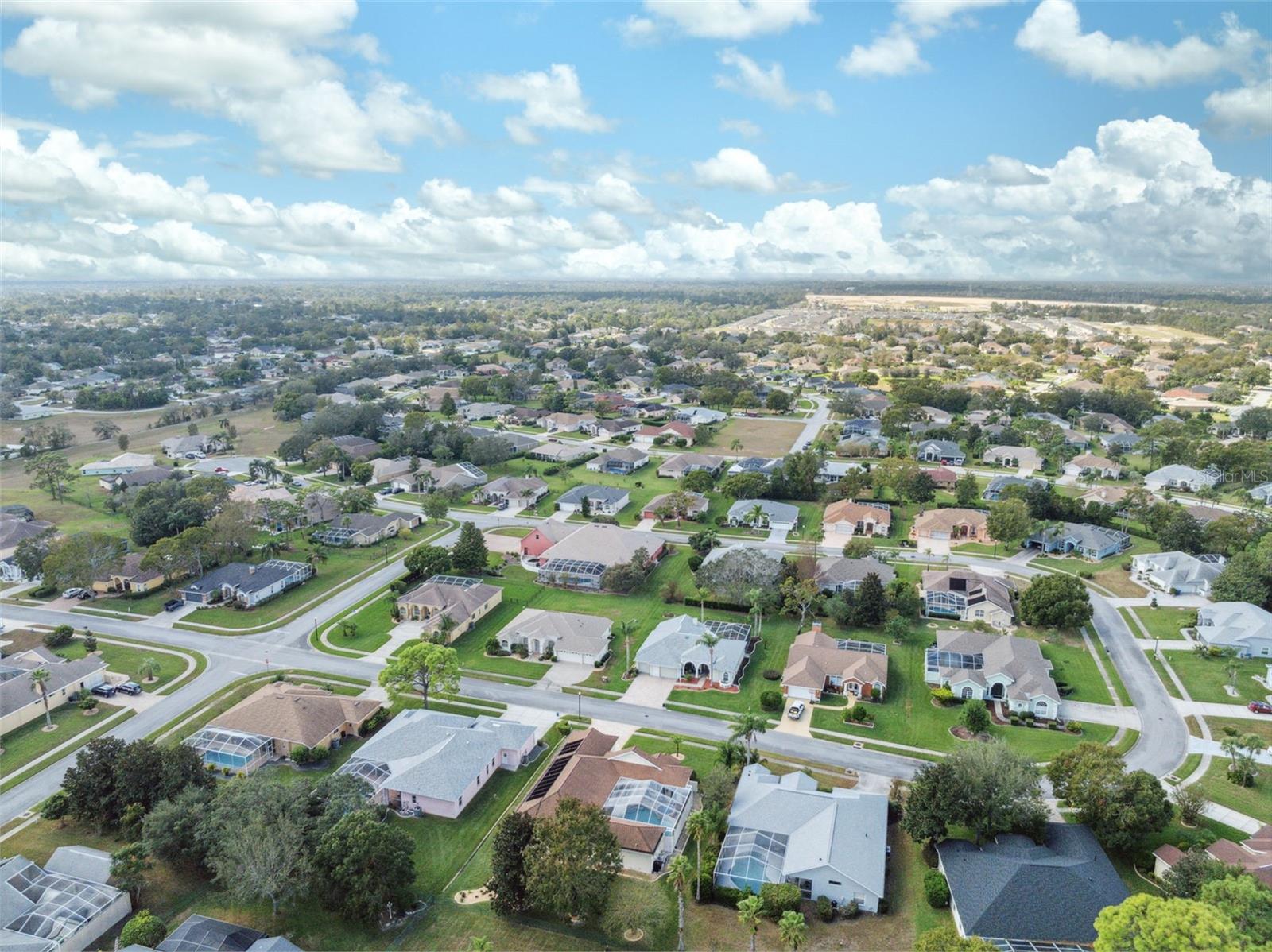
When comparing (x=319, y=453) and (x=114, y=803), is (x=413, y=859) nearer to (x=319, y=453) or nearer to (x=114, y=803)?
(x=114, y=803)

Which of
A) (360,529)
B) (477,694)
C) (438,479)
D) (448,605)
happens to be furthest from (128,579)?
(477,694)

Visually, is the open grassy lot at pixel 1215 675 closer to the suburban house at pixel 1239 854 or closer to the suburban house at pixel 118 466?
the suburban house at pixel 1239 854

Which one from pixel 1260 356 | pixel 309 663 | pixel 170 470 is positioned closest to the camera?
pixel 309 663

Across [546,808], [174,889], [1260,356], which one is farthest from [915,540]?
[1260,356]

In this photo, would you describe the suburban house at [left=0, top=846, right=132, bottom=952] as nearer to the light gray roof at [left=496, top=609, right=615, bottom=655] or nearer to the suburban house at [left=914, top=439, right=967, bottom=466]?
the light gray roof at [left=496, top=609, right=615, bottom=655]

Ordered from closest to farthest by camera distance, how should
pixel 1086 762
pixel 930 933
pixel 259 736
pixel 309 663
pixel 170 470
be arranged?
pixel 930 933 → pixel 1086 762 → pixel 259 736 → pixel 309 663 → pixel 170 470

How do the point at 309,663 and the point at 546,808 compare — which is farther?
the point at 309,663

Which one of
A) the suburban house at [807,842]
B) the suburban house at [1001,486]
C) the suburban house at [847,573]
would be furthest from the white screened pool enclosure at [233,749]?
the suburban house at [1001,486]
